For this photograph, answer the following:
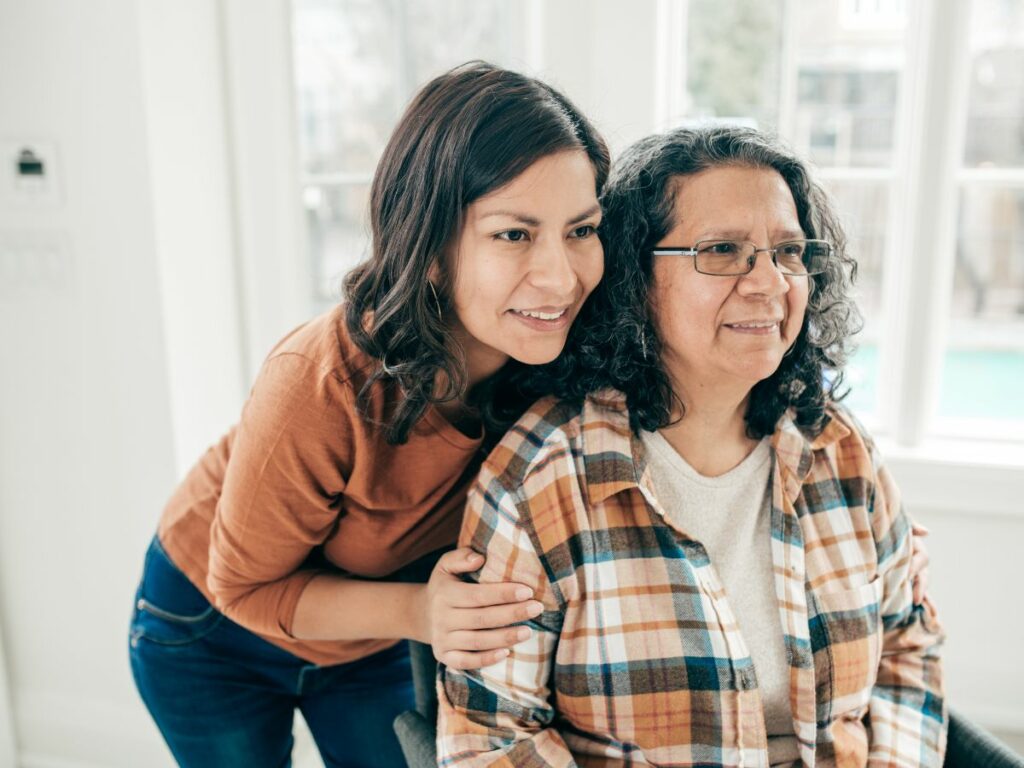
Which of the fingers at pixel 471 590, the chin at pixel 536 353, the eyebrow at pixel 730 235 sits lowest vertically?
the fingers at pixel 471 590

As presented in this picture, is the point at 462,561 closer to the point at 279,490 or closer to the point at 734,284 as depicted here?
the point at 279,490

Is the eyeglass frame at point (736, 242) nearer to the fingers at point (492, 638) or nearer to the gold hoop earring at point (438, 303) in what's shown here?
the gold hoop earring at point (438, 303)

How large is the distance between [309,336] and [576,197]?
410 mm

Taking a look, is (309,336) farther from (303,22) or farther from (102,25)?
(303,22)

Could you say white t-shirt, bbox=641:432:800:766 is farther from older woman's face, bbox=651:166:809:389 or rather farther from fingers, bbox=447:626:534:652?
fingers, bbox=447:626:534:652

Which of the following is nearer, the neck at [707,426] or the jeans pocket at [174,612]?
the neck at [707,426]

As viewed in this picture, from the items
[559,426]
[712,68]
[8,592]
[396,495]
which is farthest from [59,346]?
[712,68]

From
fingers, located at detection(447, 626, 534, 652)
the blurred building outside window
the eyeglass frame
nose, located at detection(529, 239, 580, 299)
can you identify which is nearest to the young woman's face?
nose, located at detection(529, 239, 580, 299)

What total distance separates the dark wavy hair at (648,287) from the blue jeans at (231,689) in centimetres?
64

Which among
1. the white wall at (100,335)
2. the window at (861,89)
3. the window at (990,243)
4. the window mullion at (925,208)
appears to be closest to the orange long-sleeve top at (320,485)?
the white wall at (100,335)

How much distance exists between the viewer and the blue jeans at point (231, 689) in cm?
142

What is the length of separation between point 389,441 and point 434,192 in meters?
0.34

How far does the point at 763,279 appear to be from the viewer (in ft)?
3.59

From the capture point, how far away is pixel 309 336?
47.3 inches
